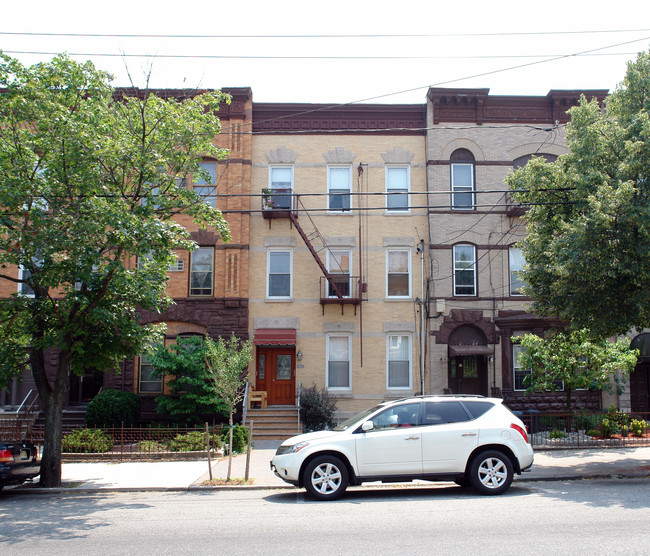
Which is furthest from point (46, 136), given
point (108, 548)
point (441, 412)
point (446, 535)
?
point (446, 535)

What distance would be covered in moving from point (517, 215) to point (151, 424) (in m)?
14.7

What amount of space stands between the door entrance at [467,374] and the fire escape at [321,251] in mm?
4085

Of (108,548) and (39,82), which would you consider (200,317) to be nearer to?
(39,82)


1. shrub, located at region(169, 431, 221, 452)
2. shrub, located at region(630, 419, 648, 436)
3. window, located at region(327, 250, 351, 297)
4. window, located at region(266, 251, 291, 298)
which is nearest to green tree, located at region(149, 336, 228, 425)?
shrub, located at region(169, 431, 221, 452)

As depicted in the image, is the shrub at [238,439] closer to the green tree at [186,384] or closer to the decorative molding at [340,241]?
the green tree at [186,384]

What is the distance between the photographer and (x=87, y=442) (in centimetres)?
1625

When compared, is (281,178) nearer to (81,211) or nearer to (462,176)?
(462,176)

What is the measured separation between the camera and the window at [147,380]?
854 inches

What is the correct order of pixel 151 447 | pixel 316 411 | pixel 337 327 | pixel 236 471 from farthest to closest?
pixel 337 327
pixel 316 411
pixel 151 447
pixel 236 471

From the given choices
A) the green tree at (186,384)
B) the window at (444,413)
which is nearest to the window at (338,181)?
the green tree at (186,384)

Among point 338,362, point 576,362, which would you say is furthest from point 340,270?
point 576,362

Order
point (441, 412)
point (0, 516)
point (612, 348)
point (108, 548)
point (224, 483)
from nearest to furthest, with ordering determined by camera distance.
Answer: point (108, 548) < point (0, 516) < point (441, 412) < point (224, 483) < point (612, 348)

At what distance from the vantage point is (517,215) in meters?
22.2

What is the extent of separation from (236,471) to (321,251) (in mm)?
10078
